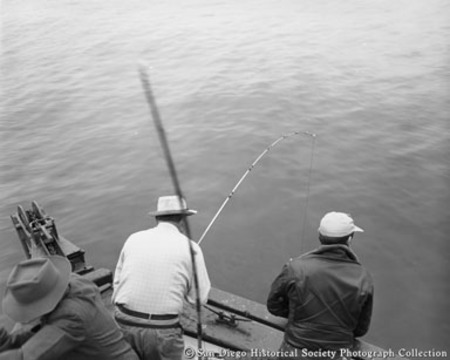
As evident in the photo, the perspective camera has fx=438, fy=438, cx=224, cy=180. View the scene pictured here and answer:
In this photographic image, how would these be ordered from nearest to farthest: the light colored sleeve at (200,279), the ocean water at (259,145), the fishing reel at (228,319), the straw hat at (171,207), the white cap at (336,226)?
the white cap at (336,226) < the light colored sleeve at (200,279) < the straw hat at (171,207) < the fishing reel at (228,319) < the ocean water at (259,145)

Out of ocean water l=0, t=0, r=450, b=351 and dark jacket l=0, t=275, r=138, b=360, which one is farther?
ocean water l=0, t=0, r=450, b=351

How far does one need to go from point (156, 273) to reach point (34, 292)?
3.12 feet

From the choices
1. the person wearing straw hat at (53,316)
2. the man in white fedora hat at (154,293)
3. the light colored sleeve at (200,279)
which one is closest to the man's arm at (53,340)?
the person wearing straw hat at (53,316)

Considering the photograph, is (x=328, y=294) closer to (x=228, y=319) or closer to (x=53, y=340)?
(x=228, y=319)

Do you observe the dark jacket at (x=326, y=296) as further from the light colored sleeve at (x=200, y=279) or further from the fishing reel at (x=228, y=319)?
the fishing reel at (x=228, y=319)

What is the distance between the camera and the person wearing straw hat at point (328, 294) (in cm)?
334

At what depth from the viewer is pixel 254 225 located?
27.7 feet

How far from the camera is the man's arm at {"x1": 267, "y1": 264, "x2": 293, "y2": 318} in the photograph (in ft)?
11.6

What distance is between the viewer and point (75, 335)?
2.83m

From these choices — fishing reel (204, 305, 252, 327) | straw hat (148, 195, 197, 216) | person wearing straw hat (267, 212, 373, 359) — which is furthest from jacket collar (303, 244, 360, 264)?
fishing reel (204, 305, 252, 327)

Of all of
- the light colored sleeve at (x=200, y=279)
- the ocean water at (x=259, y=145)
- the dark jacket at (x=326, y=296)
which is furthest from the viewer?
the ocean water at (x=259, y=145)

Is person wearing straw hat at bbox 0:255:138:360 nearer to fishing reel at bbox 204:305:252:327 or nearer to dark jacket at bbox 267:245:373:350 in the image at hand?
dark jacket at bbox 267:245:373:350

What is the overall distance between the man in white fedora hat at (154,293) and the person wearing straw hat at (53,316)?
0.38m

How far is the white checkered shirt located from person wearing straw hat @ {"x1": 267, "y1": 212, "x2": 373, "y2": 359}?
31.9 inches
